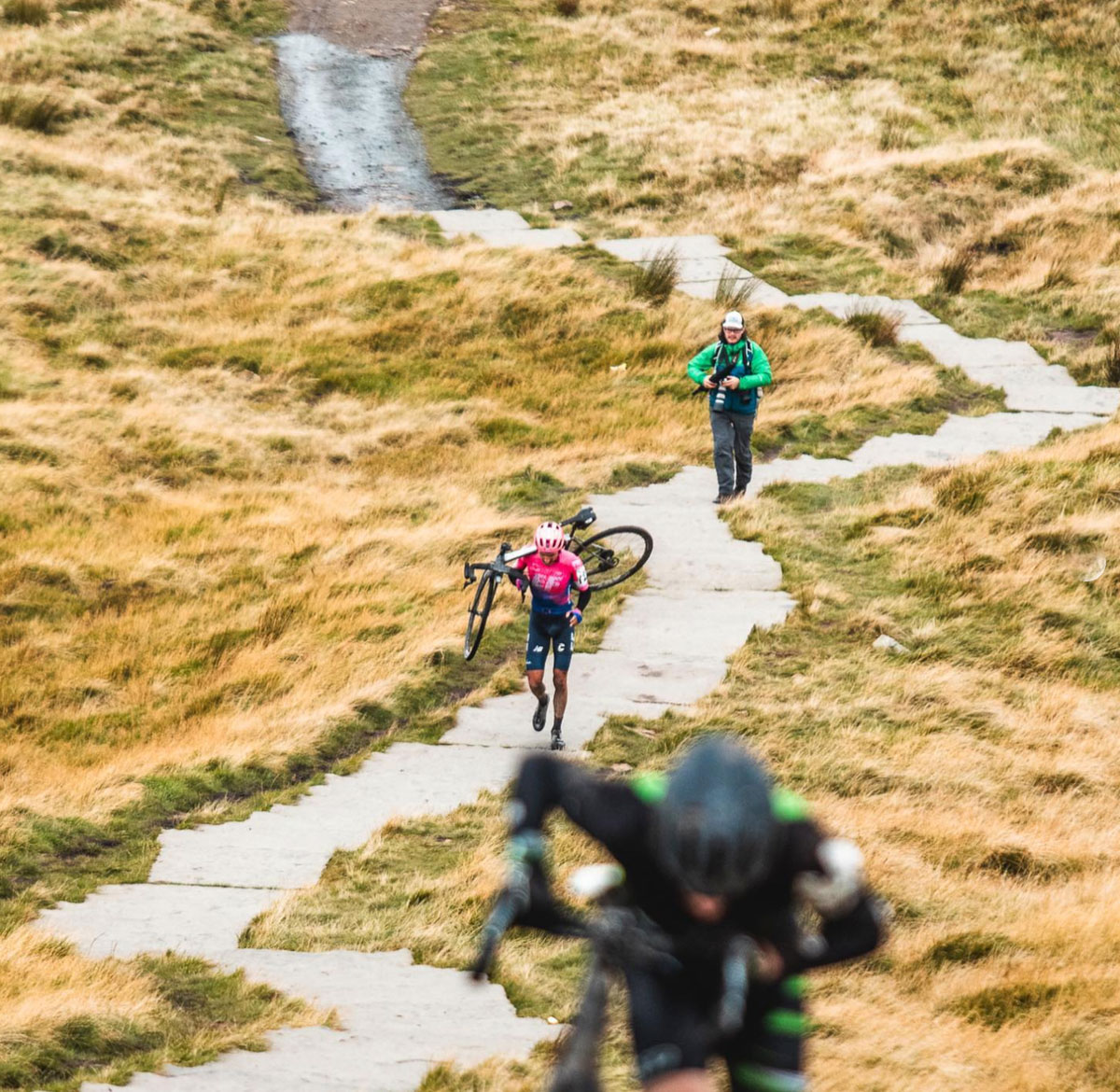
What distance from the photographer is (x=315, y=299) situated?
22.9 meters

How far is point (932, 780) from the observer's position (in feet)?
31.4

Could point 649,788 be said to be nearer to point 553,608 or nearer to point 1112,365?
point 553,608

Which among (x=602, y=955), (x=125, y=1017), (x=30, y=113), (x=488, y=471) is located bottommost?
(x=488, y=471)

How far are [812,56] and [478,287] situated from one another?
57.5ft

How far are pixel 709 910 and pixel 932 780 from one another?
689 centimetres

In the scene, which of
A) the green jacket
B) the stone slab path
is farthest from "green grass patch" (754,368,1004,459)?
the green jacket

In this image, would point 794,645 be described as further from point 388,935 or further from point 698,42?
point 698,42

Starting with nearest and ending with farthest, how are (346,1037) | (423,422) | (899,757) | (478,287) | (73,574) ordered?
(346,1037)
(899,757)
(73,574)
(423,422)
(478,287)

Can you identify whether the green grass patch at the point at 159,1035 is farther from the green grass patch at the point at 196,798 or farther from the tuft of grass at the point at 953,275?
the tuft of grass at the point at 953,275

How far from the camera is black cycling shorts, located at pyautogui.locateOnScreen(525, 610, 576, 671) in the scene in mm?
10359

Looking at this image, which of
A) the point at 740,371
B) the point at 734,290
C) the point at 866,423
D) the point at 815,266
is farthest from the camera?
the point at 815,266

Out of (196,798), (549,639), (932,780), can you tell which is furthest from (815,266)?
(196,798)

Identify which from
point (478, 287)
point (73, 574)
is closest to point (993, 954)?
point (73, 574)

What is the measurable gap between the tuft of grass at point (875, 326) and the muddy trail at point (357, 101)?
10.6m
